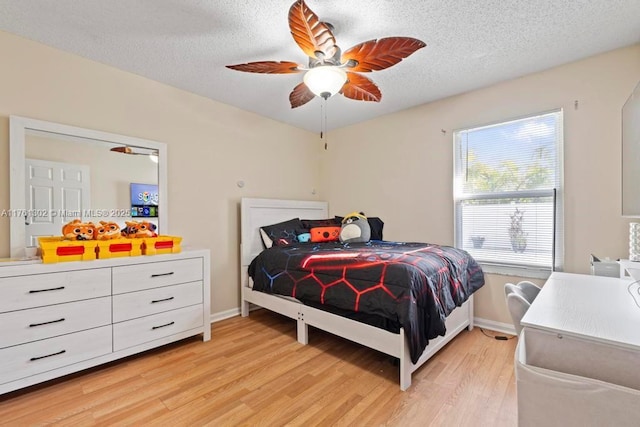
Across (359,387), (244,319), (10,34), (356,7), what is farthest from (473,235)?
(10,34)

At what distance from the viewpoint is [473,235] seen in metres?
2.95

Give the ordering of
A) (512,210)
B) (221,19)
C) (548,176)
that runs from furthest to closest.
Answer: (512,210) < (548,176) < (221,19)

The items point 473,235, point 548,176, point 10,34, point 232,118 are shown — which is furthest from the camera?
point 232,118

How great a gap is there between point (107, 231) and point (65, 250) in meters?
0.30

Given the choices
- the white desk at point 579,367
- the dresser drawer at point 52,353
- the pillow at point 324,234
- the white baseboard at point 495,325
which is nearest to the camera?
the white desk at point 579,367

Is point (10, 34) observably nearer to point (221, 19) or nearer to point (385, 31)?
point (221, 19)

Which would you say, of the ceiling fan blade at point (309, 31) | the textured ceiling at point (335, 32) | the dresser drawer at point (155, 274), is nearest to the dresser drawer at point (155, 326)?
the dresser drawer at point (155, 274)

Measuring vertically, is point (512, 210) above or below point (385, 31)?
below

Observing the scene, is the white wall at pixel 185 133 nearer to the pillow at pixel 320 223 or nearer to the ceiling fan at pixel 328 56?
the pillow at pixel 320 223

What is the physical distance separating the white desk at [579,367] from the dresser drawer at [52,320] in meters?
2.45

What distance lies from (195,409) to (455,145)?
318 cm

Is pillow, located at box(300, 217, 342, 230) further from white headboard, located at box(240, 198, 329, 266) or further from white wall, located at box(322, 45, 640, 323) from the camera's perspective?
white wall, located at box(322, 45, 640, 323)

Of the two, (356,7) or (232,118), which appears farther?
(232,118)

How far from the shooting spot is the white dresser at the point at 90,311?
5.55ft
